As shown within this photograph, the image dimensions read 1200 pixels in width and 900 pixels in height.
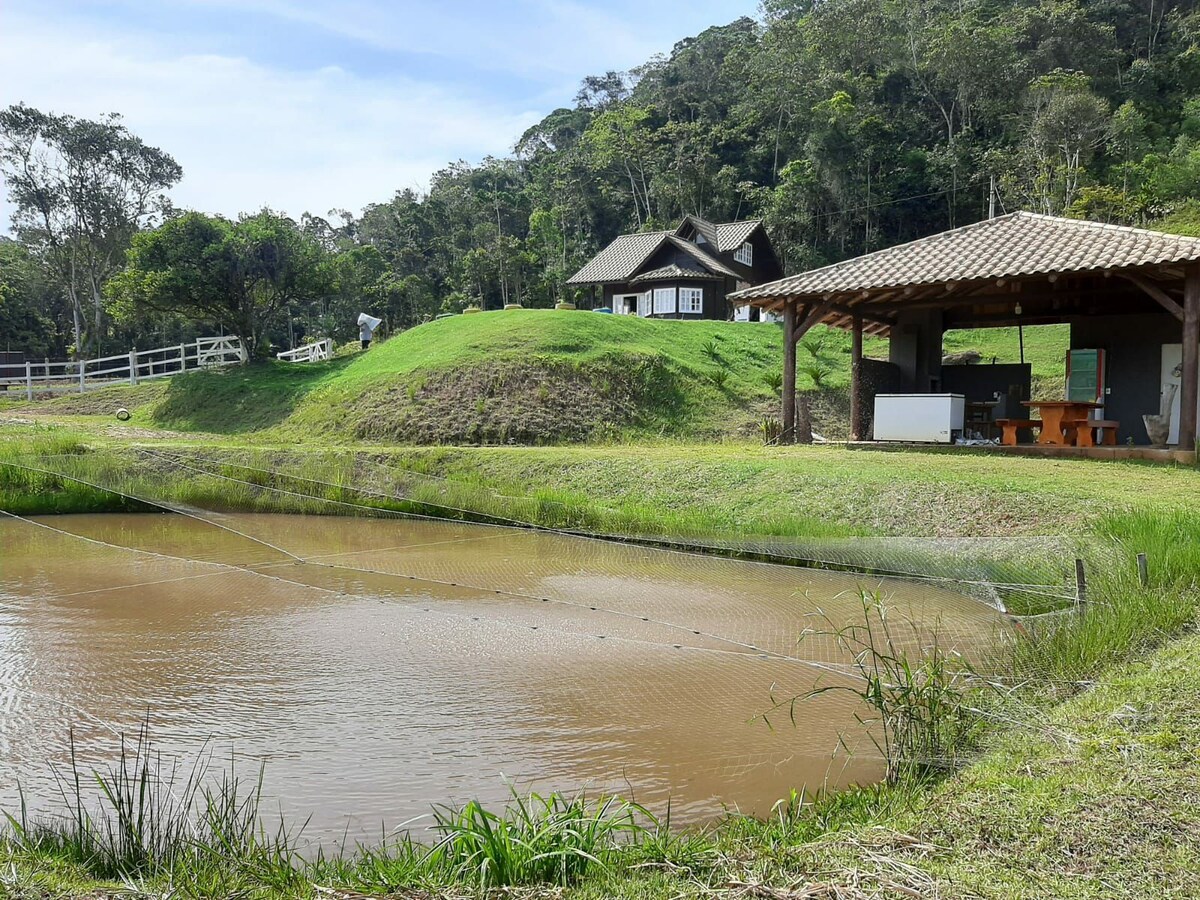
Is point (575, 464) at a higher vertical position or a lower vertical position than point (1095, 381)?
lower

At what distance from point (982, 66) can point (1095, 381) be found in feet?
126

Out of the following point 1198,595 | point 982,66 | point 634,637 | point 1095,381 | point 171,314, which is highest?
point 982,66

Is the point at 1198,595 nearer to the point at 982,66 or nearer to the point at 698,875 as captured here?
the point at 698,875

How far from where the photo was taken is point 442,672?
573 cm

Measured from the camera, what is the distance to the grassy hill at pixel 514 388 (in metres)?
19.5

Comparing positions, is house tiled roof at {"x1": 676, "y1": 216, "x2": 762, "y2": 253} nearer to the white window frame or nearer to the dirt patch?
the white window frame

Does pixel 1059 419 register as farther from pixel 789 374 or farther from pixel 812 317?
pixel 789 374

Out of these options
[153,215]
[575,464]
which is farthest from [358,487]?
[153,215]

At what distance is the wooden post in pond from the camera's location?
1622cm

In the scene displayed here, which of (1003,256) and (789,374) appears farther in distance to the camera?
(789,374)

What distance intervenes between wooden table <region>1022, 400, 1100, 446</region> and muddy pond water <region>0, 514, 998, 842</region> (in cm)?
796

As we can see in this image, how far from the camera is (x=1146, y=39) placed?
169 ft

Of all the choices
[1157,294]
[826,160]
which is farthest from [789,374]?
[826,160]

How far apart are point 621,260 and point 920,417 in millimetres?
27302
